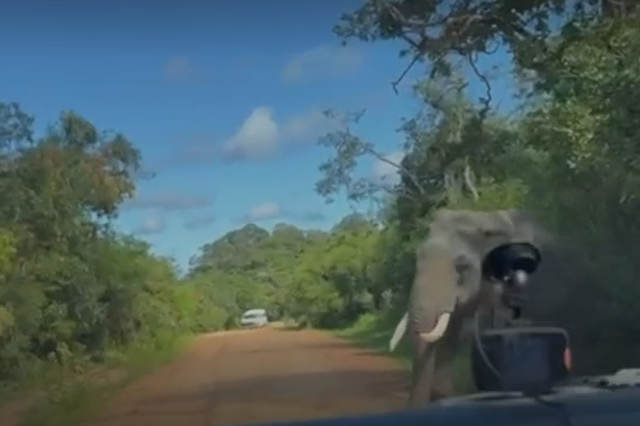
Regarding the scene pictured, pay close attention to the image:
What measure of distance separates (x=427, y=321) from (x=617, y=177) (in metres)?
1.72

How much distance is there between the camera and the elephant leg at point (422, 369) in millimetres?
7305

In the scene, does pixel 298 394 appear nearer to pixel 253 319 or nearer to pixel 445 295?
pixel 445 295

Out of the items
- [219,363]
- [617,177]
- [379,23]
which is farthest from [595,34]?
[219,363]

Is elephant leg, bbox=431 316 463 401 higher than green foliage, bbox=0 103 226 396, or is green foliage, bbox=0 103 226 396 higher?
green foliage, bbox=0 103 226 396

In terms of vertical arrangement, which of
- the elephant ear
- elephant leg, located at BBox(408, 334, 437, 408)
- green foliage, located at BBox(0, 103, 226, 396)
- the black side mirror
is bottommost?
the black side mirror

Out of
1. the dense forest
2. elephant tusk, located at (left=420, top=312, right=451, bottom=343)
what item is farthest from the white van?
elephant tusk, located at (left=420, top=312, right=451, bottom=343)

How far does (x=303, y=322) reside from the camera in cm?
2578

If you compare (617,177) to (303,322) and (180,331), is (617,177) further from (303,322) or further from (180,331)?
(303,322)

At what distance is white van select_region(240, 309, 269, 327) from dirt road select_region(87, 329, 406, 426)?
27.1ft

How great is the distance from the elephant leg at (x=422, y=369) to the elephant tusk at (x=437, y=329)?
39 mm

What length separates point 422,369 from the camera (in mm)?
7414

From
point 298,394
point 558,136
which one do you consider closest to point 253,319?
point 298,394

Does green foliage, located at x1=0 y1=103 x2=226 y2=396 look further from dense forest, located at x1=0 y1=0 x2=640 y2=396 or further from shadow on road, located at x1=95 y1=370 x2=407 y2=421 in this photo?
shadow on road, located at x1=95 y1=370 x2=407 y2=421

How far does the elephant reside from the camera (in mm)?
7172
